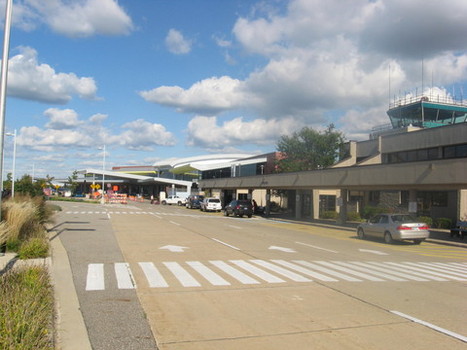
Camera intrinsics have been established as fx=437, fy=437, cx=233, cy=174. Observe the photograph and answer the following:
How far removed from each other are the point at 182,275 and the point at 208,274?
0.66 m

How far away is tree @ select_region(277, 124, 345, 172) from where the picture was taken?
58906 millimetres

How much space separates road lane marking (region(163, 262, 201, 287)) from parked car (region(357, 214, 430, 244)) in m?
12.7

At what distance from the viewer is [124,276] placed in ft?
34.0

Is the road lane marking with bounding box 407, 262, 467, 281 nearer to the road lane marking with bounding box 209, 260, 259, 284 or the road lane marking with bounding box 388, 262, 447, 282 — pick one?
the road lane marking with bounding box 388, 262, 447, 282

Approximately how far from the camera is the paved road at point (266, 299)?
604 cm

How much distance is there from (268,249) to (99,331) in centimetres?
1086

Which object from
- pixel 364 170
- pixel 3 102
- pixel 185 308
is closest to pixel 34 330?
pixel 185 308

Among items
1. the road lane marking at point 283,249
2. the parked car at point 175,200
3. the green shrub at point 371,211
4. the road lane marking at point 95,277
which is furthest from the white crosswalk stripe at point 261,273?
the parked car at point 175,200

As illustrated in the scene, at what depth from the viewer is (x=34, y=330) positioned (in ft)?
16.0

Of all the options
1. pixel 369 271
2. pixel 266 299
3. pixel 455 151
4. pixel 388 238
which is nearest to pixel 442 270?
pixel 369 271

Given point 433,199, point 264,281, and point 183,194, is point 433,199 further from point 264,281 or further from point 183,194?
point 183,194

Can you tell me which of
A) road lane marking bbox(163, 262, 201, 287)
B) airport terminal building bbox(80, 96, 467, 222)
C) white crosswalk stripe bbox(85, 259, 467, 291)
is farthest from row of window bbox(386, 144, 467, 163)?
road lane marking bbox(163, 262, 201, 287)

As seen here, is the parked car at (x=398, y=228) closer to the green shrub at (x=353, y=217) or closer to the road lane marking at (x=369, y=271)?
the road lane marking at (x=369, y=271)

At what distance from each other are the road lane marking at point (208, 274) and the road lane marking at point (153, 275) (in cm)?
104
